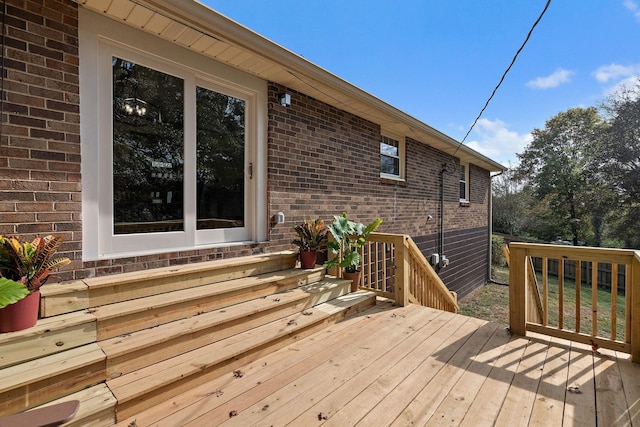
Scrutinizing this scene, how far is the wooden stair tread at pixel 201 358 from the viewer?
1814 mm

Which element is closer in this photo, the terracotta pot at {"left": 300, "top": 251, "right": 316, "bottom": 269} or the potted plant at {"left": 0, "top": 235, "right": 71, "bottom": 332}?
the potted plant at {"left": 0, "top": 235, "right": 71, "bottom": 332}

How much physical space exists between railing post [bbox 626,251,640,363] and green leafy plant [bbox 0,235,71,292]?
4321mm

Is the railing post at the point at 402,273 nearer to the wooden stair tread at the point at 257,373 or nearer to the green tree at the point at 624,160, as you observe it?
the wooden stair tread at the point at 257,373

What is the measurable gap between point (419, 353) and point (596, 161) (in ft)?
61.2

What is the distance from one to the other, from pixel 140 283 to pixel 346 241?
235cm

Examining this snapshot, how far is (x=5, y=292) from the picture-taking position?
5.11ft

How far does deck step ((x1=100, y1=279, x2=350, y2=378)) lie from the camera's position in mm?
1959

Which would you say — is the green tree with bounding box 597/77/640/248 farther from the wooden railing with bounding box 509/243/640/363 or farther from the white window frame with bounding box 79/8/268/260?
the white window frame with bounding box 79/8/268/260

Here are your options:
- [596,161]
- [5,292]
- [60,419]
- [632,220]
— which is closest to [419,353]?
[60,419]

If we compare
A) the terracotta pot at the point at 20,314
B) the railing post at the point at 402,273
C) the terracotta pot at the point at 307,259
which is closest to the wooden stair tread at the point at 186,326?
the terracotta pot at the point at 20,314

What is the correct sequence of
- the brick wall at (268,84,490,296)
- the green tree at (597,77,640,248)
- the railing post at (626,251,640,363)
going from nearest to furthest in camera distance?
1. the railing post at (626,251,640,363)
2. the brick wall at (268,84,490,296)
3. the green tree at (597,77,640,248)

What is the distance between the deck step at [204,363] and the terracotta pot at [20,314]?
0.63 m

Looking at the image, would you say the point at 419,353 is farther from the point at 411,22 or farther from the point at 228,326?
the point at 411,22

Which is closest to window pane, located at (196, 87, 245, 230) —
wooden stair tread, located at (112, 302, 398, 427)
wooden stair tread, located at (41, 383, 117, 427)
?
wooden stair tread, located at (112, 302, 398, 427)
